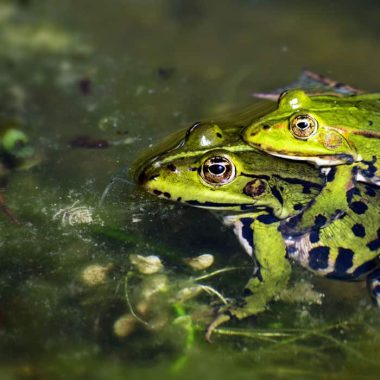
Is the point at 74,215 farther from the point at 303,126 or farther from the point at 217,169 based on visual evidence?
the point at 303,126

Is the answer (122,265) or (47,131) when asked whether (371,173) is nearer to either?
(122,265)

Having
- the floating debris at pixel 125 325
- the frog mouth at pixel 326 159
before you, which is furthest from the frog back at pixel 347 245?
the floating debris at pixel 125 325

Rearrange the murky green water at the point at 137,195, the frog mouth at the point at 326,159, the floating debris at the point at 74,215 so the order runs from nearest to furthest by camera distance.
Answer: the murky green water at the point at 137,195, the frog mouth at the point at 326,159, the floating debris at the point at 74,215

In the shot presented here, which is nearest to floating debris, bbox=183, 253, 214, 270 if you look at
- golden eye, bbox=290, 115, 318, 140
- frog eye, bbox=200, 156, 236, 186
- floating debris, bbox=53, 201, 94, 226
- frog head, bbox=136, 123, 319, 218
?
frog head, bbox=136, 123, 319, 218

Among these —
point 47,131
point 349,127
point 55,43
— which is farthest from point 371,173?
point 55,43

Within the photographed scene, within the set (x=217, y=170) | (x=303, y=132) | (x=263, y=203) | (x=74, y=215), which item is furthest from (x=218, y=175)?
(x=74, y=215)

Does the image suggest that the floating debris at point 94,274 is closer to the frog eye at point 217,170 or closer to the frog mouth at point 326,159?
the frog eye at point 217,170
